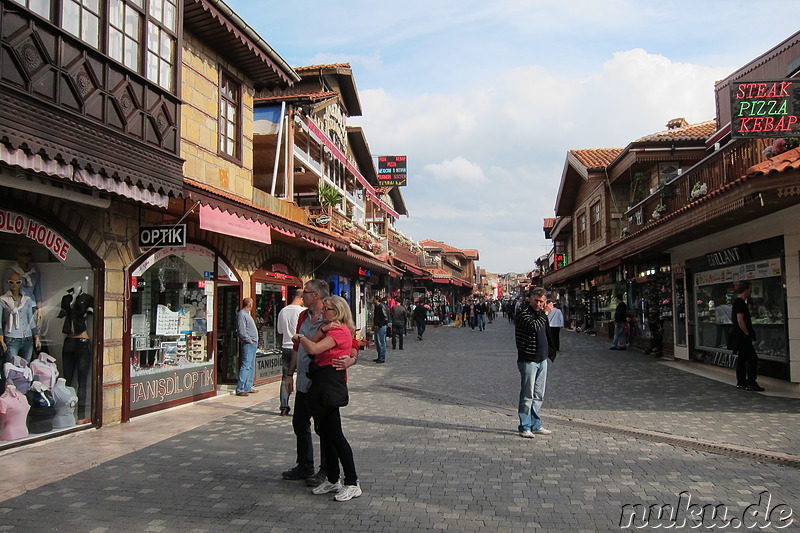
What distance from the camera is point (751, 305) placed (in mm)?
10648

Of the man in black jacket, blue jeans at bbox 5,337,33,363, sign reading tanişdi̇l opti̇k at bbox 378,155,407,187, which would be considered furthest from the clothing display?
sign reading tanişdi̇l opti̇k at bbox 378,155,407,187

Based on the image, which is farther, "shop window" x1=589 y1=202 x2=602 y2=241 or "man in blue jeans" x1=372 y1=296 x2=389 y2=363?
"shop window" x1=589 y1=202 x2=602 y2=241

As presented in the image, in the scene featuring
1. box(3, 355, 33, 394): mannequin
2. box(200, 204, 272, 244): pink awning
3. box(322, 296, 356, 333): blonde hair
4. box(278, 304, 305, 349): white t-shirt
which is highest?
box(200, 204, 272, 244): pink awning

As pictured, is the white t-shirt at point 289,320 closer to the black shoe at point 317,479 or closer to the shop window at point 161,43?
the black shoe at point 317,479

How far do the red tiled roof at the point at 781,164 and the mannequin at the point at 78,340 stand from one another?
855 cm

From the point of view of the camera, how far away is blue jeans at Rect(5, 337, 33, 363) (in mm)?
6109

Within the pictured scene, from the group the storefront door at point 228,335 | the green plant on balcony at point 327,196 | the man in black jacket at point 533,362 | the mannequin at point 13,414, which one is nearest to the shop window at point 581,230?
the green plant on balcony at point 327,196

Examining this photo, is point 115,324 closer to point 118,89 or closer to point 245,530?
point 118,89

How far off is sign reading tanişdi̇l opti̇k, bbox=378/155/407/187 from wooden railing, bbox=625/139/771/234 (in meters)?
17.5

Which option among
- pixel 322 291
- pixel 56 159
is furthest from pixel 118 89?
pixel 322 291

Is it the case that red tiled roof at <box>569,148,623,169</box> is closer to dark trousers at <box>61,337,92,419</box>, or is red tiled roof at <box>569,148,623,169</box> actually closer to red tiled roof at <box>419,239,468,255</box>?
dark trousers at <box>61,337,92,419</box>

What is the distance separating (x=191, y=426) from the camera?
24.1 ft

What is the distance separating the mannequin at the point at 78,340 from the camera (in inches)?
271

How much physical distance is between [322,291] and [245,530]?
207 centimetres
